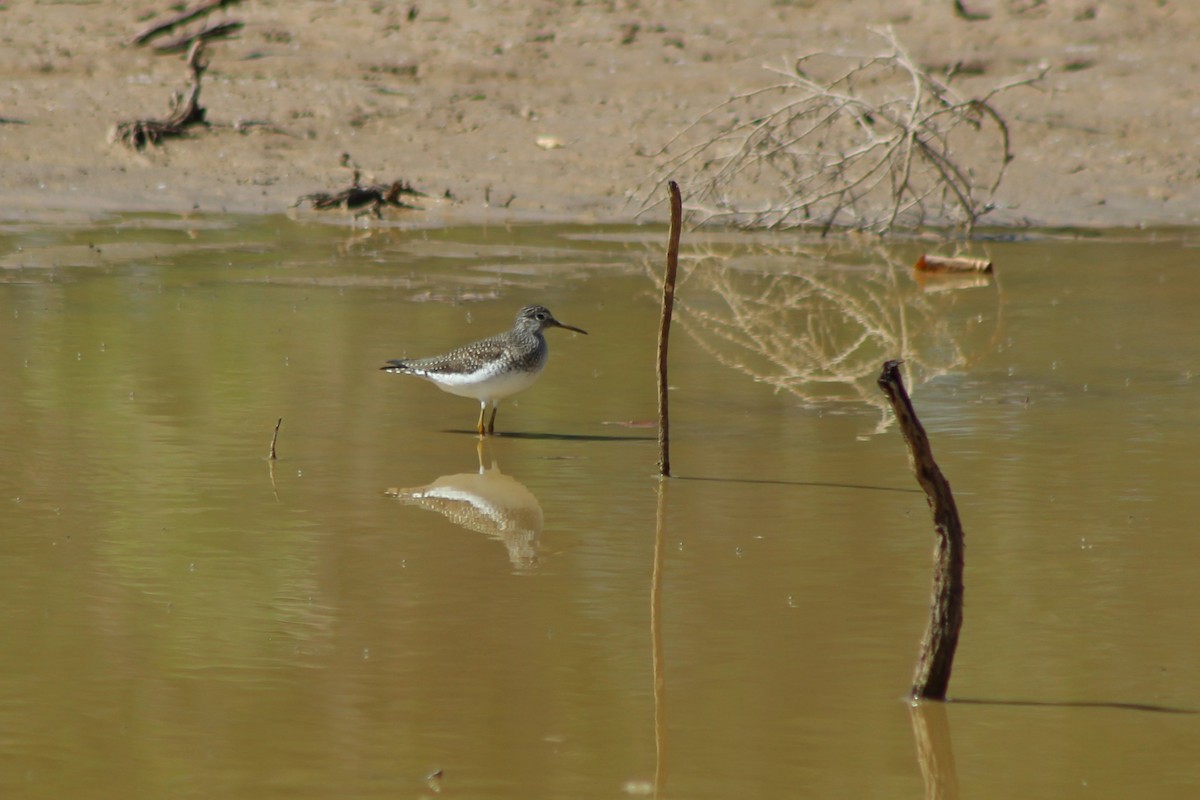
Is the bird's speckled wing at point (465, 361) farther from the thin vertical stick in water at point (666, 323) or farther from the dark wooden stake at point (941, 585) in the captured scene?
the dark wooden stake at point (941, 585)

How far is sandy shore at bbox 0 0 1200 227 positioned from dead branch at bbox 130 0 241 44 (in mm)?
284

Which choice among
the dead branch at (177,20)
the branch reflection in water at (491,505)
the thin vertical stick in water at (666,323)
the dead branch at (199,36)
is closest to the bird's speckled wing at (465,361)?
the branch reflection in water at (491,505)

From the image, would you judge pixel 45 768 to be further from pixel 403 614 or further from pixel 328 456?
pixel 328 456

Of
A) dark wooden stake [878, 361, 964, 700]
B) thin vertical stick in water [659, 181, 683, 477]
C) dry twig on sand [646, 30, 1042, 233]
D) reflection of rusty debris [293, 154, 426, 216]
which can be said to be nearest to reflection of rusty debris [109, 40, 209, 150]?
reflection of rusty debris [293, 154, 426, 216]

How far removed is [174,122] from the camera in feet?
69.5

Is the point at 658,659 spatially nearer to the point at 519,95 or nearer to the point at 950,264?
the point at 950,264

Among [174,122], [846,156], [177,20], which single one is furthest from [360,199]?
[177,20]

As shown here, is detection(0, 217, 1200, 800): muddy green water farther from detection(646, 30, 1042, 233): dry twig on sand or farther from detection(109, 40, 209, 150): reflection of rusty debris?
detection(109, 40, 209, 150): reflection of rusty debris

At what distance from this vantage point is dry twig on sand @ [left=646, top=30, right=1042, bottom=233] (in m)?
17.6

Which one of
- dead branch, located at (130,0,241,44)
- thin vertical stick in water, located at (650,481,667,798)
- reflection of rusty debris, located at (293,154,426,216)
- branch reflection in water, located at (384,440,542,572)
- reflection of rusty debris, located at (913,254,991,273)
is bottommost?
thin vertical stick in water, located at (650,481,667,798)

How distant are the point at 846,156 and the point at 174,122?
25.6 ft

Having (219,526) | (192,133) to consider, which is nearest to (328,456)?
(219,526)

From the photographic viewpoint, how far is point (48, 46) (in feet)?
77.6

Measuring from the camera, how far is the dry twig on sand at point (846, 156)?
17.6 metres
